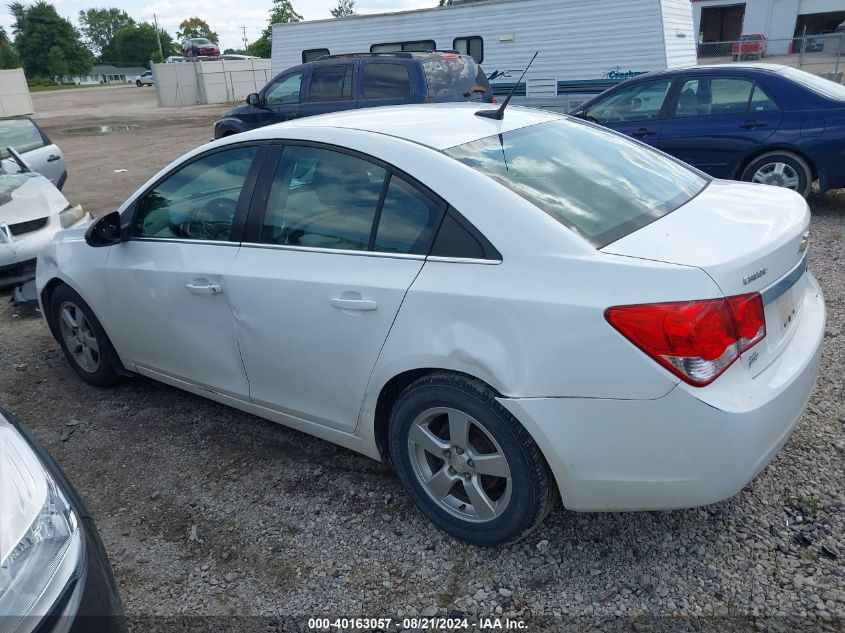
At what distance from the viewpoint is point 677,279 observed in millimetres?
2154

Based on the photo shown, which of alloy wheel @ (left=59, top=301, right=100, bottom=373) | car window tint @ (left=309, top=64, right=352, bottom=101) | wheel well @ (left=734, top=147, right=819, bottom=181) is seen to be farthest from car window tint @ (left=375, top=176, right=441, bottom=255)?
car window tint @ (left=309, top=64, right=352, bottom=101)

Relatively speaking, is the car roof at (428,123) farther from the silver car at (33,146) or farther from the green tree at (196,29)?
the green tree at (196,29)

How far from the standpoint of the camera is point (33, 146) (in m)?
9.87

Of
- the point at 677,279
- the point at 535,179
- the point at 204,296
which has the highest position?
the point at 535,179

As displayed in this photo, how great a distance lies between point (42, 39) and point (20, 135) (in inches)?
3181

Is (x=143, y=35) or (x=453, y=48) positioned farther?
(x=143, y=35)

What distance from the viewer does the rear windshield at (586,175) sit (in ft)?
8.36

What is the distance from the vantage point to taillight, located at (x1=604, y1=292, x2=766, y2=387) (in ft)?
6.95

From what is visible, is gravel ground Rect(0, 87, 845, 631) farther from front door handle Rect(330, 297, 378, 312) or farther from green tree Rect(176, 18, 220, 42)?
green tree Rect(176, 18, 220, 42)

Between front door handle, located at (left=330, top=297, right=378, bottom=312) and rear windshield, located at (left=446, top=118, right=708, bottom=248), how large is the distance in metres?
0.67

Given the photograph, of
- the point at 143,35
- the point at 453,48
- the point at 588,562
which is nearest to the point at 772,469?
the point at 588,562

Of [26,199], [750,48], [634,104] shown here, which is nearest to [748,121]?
[634,104]

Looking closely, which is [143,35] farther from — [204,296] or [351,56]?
[204,296]

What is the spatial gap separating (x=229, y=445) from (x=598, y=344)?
2.20 meters
